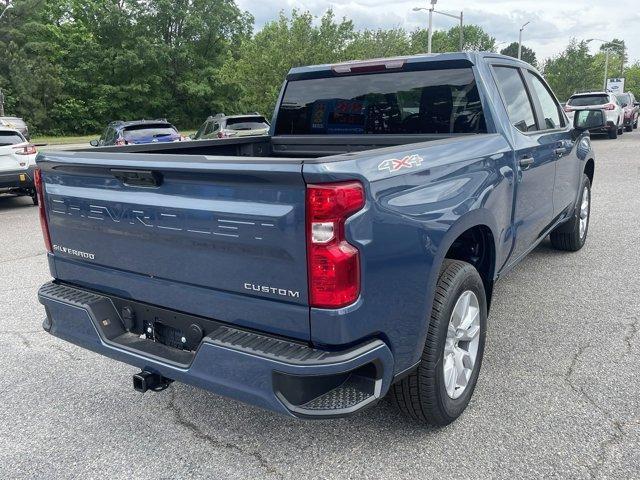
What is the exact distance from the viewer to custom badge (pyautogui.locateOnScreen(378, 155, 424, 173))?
234cm

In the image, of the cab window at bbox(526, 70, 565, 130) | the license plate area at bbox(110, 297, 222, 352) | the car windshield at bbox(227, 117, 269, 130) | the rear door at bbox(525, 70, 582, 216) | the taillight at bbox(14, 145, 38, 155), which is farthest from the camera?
the car windshield at bbox(227, 117, 269, 130)

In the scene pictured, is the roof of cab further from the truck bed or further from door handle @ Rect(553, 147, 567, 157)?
door handle @ Rect(553, 147, 567, 157)

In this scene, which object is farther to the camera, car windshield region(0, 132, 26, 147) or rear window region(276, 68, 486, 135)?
car windshield region(0, 132, 26, 147)

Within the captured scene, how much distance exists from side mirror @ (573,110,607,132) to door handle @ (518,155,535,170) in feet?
4.81

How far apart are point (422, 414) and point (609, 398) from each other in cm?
119

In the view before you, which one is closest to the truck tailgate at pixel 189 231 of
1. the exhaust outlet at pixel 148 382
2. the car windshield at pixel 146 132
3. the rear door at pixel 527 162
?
the exhaust outlet at pixel 148 382

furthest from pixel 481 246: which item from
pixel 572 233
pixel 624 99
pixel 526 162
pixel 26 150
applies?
pixel 624 99

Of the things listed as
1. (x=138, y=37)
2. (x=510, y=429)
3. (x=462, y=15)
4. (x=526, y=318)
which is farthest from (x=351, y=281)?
(x=138, y=37)

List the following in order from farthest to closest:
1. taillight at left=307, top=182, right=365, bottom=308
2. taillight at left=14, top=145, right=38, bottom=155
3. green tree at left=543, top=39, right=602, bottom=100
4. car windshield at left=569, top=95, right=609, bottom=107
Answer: green tree at left=543, top=39, right=602, bottom=100 < car windshield at left=569, top=95, right=609, bottom=107 < taillight at left=14, top=145, right=38, bottom=155 < taillight at left=307, top=182, right=365, bottom=308

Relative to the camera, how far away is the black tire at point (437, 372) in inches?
106

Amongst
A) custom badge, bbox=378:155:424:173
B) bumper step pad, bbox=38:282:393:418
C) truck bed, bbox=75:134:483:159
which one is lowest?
bumper step pad, bbox=38:282:393:418

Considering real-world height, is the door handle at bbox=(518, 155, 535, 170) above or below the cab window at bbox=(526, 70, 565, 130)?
below

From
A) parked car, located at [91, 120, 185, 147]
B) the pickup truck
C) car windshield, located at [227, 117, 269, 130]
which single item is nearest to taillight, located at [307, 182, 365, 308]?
the pickup truck

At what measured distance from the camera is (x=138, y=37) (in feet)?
154
